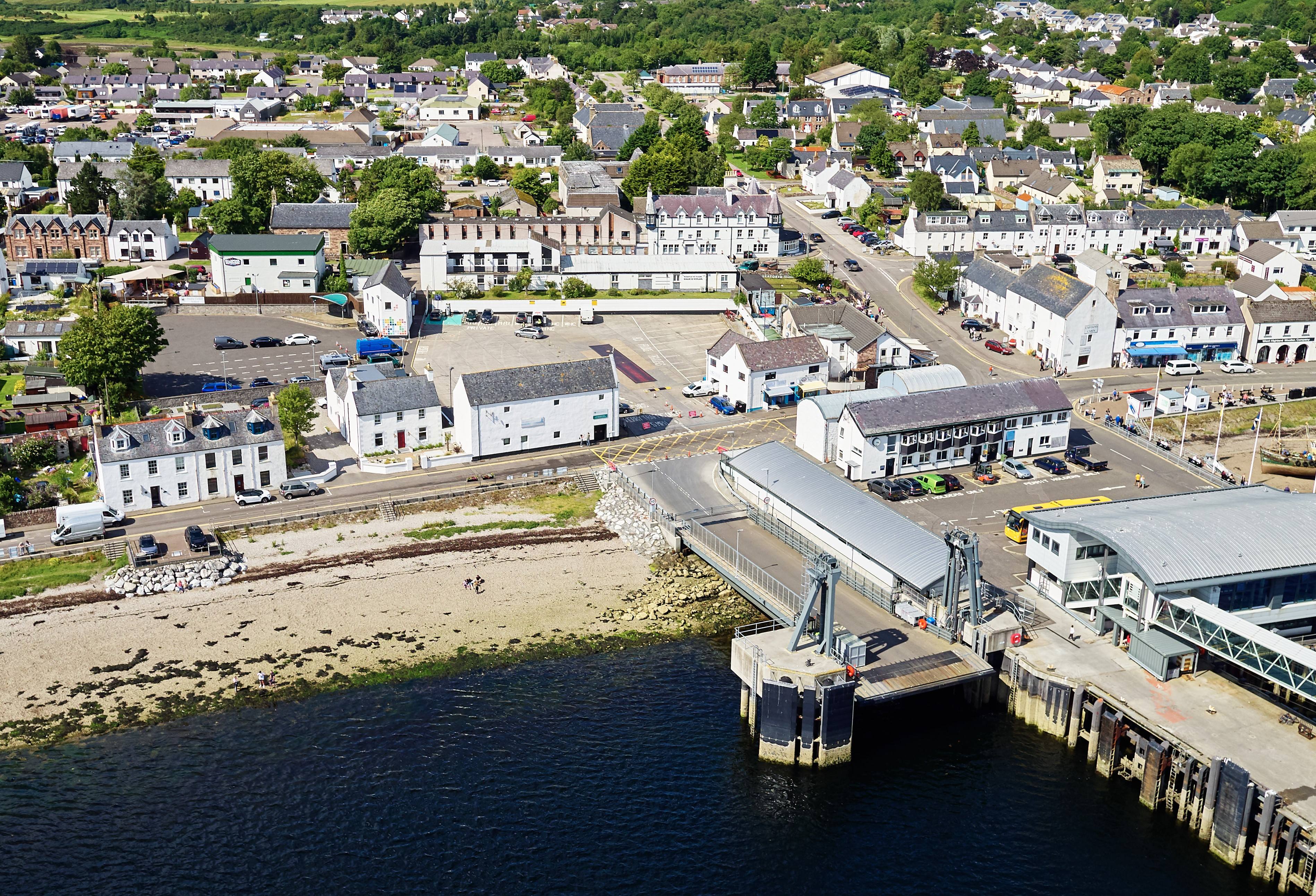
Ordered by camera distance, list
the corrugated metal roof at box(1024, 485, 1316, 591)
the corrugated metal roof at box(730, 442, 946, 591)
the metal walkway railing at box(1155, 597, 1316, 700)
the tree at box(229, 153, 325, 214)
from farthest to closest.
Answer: the tree at box(229, 153, 325, 214) < the corrugated metal roof at box(730, 442, 946, 591) < the corrugated metal roof at box(1024, 485, 1316, 591) < the metal walkway railing at box(1155, 597, 1316, 700)

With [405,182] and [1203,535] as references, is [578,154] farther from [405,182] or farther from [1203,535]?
[1203,535]

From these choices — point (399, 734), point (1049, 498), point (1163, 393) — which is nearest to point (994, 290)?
point (1163, 393)

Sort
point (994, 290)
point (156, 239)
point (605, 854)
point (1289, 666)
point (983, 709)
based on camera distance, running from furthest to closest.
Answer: point (156, 239)
point (994, 290)
point (983, 709)
point (1289, 666)
point (605, 854)

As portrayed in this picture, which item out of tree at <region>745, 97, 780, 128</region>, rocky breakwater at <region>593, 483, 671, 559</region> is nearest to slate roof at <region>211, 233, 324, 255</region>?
rocky breakwater at <region>593, 483, 671, 559</region>

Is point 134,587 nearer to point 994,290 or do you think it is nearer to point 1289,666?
point 1289,666

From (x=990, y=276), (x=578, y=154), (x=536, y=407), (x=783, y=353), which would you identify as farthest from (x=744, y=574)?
(x=578, y=154)

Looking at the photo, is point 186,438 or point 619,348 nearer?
point 186,438

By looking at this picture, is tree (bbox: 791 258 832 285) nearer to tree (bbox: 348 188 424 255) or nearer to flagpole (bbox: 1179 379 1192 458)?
flagpole (bbox: 1179 379 1192 458)
